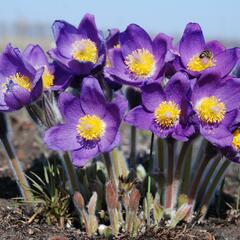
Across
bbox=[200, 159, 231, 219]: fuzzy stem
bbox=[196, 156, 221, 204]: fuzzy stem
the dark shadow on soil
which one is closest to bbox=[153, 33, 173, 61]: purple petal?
bbox=[196, 156, 221, 204]: fuzzy stem

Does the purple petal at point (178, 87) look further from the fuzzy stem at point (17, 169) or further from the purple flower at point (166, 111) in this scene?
the fuzzy stem at point (17, 169)

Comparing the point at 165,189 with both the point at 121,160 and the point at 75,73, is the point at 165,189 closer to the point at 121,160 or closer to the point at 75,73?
the point at 121,160

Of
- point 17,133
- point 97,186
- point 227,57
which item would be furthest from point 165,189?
point 17,133

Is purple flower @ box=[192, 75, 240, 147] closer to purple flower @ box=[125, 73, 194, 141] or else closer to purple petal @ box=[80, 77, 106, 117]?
purple flower @ box=[125, 73, 194, 141]

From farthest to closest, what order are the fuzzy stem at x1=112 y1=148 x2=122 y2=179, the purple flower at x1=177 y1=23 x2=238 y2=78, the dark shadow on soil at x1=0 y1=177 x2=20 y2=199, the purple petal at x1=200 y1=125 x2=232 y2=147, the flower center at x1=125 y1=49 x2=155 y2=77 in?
1. the dark shadow on soil at x1=0 y1=177 x2=20 y2=199
2. the fuzzy stem at x1=112 y1=148 x2=122 y2=179
3. the flower center at x1=125 y1=49 x2=155 y2=77
4. the purple flower at x1=177 y1=23 x2=238 y2=78
5. the purple petal at x1=200 y1=125 x2=232 y2=147

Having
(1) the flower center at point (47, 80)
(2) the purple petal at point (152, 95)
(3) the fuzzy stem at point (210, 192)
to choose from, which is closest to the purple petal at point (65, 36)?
(1) the flower center at point (47, 80)

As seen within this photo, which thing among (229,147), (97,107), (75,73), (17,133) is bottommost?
(17,133)
